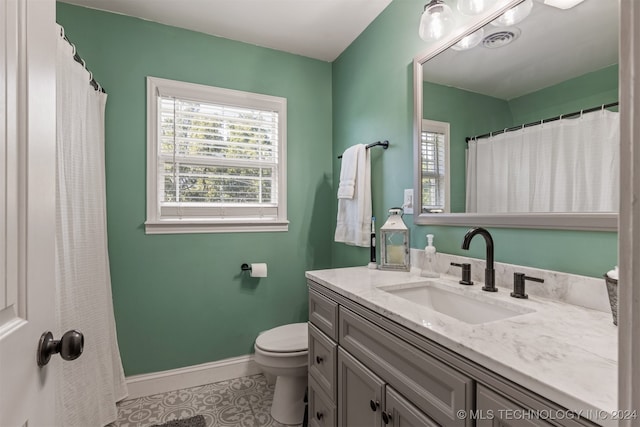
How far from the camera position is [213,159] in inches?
84.6

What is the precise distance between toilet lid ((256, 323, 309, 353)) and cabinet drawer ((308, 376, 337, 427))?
0.26 metres

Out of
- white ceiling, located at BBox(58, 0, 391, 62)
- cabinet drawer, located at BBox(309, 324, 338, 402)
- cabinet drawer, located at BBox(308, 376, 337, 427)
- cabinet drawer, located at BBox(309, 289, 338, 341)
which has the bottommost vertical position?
cabinet drawer, located at BBox(308, 376, 337, 427)

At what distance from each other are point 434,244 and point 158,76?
6.68 ft

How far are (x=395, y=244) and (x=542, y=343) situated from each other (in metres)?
0.96

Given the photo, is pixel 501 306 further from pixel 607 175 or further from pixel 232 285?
pixel 232 285

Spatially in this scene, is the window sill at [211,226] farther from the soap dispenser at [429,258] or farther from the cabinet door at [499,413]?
the cabinet door at [499,413]

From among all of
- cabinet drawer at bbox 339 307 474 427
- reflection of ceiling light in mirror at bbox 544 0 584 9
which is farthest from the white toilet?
reflection of ceiling light in mirror at bbox 544 0 584 9

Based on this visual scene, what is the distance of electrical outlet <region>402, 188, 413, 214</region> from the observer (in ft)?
5.51

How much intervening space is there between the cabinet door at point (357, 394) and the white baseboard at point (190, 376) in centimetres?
120

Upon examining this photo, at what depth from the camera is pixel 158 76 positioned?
2.00 metres

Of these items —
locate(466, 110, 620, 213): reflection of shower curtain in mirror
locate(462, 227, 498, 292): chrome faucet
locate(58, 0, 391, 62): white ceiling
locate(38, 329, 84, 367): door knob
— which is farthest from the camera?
locate(58, 0, 391, 62): white ceiling

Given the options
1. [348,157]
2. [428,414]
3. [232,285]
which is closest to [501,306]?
[428,414]

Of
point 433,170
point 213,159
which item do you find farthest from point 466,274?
point 213,159

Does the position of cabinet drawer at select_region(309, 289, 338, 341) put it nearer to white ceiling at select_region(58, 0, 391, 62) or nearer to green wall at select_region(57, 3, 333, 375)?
green wall at select_region(57, 3, 333, 375)
